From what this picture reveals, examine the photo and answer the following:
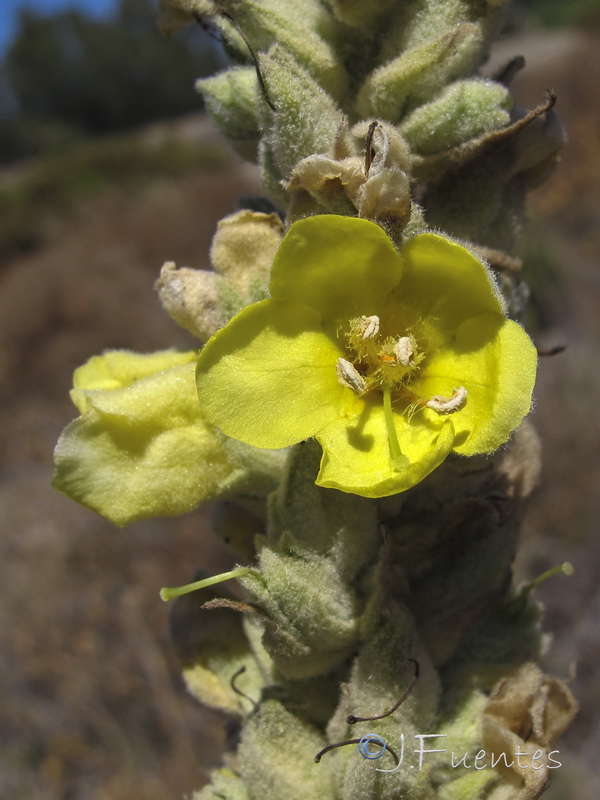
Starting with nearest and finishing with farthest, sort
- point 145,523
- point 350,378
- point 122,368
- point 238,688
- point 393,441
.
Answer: point 393,441 → point 350,378 → point 122,368 → point 238,688 → point 145,523

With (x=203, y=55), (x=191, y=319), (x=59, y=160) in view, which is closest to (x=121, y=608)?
(x=191, y=319)

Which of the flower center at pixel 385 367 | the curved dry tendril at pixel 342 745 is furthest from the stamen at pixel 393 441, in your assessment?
the curved dry tendril at pixel 342 745

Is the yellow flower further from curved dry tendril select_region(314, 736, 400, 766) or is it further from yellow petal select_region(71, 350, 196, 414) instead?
curved dry tendril select_region(314, 736, 400, 766)

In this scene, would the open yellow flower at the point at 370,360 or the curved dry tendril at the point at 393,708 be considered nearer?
the open yellow flower at the point at 370,360

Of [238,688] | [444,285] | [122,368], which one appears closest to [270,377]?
[444,285]

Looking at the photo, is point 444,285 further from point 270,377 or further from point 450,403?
point 270,377

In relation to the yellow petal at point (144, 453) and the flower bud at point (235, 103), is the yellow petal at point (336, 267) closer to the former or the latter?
the yellow petal at point (144, 453)
